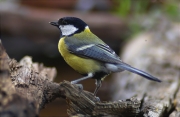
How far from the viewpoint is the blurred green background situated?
584 centimetres

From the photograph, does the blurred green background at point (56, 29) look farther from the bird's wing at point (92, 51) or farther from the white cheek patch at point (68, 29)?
the bird's wing at point (92, 51)

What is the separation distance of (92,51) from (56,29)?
3559mm

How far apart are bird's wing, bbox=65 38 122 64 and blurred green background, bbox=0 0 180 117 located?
9.54 ft

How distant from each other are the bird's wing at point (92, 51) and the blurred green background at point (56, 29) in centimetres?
291

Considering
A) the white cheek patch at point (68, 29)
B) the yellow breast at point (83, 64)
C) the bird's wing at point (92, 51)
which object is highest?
the white cheek patch at point (68, 29)

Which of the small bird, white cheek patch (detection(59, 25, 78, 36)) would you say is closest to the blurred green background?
white cheek patch (detection(59, 25, 78, 36))

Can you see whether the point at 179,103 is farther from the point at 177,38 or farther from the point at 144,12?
the point at 144,12

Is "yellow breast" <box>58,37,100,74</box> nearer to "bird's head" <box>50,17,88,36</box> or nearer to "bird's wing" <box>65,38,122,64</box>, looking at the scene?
"bird's wing" <box>65,38,122,64</box>

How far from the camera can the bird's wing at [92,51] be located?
238 cm

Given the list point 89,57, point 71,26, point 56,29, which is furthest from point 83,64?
point 56,29

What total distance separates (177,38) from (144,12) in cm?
206

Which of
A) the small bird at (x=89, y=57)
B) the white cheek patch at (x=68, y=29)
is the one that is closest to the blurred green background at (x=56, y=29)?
the white cheek patch at (x=68, y=29)

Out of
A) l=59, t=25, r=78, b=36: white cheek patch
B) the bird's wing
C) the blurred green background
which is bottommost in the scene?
the blurred green background

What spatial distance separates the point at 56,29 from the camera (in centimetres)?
592
